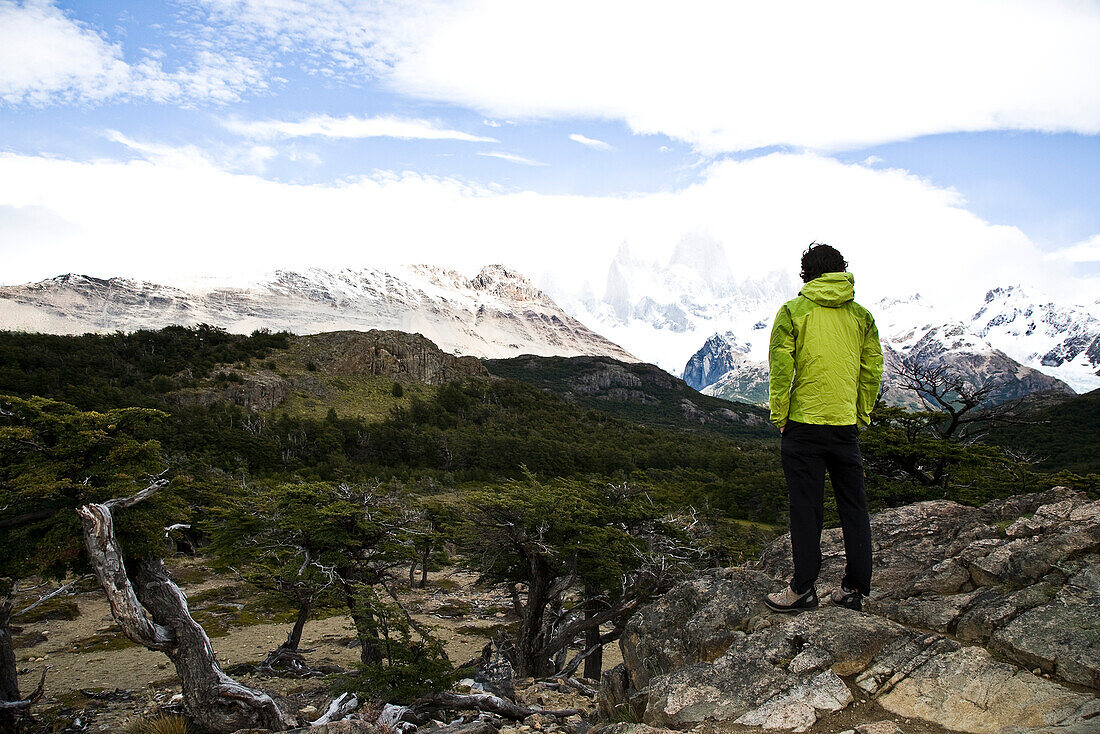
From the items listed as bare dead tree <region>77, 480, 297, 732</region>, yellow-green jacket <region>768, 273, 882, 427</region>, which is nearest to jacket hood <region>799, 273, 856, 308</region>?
yellow-green jacket <region>768, 273, 882, 427</region>

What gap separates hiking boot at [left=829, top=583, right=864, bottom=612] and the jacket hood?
269 cm

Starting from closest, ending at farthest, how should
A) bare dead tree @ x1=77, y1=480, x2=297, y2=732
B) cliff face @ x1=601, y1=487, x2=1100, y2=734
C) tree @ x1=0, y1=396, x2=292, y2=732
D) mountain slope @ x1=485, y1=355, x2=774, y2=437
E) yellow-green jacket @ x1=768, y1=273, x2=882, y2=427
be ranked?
1. cliff face @ x1=601, y1=487, x2=1100, y2=734
2. yellow-green jacket @ x1=768, y1=273, x2=882, y2=427
3. bare dead tree @ x1=77, y1=480, x2=297, y2=732
4. tree @ x1=0, y1=396, x2=292, y2=732
5. mountain slope @ x1=485, y1=355, x2=774, y2=437

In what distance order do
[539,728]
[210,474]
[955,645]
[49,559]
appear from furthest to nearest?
[210,474] < [49,559] < [539,728] < [955,645]

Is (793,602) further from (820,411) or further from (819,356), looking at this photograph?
(819,356)

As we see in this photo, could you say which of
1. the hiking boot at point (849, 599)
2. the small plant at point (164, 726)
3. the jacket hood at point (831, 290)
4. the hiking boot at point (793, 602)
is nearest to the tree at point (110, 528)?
the small plant at point (164, 726)

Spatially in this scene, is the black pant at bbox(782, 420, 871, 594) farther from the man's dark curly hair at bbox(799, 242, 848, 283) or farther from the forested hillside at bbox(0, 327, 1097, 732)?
the forested hillside at bbox(0, 327, 1097, 732)

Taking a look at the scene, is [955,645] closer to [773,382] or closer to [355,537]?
[773,382]

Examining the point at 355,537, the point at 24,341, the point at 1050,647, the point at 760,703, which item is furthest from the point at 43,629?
the point at 24,341

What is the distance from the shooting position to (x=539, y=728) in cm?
788

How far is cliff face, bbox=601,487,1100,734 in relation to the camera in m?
3.93

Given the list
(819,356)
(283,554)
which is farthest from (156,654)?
(819,356)

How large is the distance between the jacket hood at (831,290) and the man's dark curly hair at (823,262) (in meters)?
0.17

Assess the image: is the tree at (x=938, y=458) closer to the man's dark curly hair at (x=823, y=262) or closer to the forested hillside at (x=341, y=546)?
the forested hillside at (x=341, y=546)

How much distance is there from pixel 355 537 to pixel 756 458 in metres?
73.9
